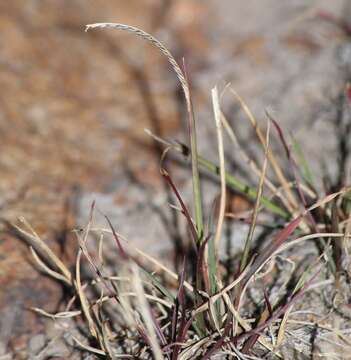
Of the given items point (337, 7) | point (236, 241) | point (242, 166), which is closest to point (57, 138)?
point (242, 166)

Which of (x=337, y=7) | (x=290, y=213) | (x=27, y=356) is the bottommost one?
(x=27, y=356)

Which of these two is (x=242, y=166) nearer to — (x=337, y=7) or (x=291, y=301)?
(x=291, y=301)

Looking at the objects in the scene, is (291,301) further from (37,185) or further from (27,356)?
(37,185)

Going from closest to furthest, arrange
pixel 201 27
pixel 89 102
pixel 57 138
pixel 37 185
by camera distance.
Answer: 1. pixel 37 185
2. pixel 57 138
3. pixel 89 102
4. pixel 201 27

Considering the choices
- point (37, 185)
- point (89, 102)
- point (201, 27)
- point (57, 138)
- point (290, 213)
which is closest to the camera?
point (290, 213)

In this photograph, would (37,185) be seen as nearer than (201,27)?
Yes

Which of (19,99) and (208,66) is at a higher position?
(208,66)
